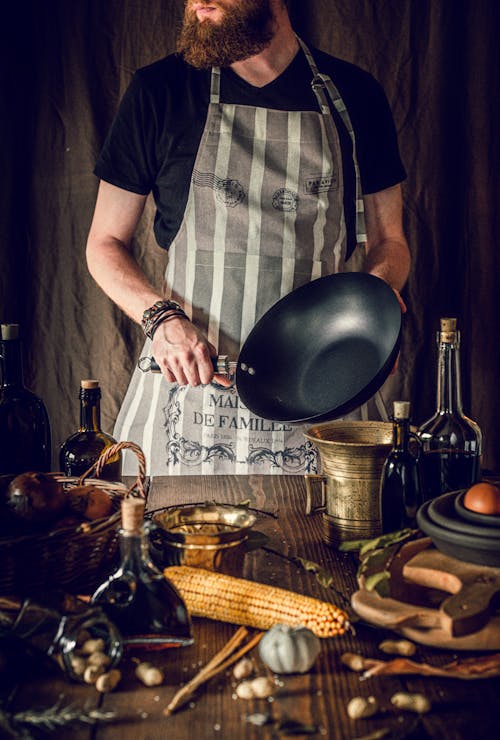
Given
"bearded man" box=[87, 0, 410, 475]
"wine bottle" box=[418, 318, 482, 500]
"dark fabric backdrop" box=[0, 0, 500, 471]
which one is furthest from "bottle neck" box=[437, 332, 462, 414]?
"dark fabric backdrop" box=[0, 0, 500, 471]

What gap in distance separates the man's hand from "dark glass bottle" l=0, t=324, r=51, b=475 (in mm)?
318

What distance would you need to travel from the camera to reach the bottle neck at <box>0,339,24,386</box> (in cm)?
135

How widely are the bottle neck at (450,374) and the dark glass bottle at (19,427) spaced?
0.66 metres

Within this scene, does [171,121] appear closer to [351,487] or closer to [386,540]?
[351,487]

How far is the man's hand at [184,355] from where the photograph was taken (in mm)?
1654

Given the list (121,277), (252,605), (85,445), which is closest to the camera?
(252,605)

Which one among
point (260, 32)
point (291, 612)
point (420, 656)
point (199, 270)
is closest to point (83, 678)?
point (291, 612)

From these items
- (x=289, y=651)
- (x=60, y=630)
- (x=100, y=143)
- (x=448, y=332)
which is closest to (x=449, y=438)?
(x=448, y=332)

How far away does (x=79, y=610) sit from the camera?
2.88 feet

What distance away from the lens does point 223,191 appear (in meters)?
1.99

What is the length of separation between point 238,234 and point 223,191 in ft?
0.36

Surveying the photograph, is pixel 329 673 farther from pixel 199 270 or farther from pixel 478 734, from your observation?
pixel 199 270

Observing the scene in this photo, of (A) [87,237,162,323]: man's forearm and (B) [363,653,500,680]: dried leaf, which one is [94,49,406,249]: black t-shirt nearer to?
(A) [87,237,162,323]: man's forearm

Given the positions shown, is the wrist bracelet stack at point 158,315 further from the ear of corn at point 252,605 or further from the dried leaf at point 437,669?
the dried leaf at point 437,669
